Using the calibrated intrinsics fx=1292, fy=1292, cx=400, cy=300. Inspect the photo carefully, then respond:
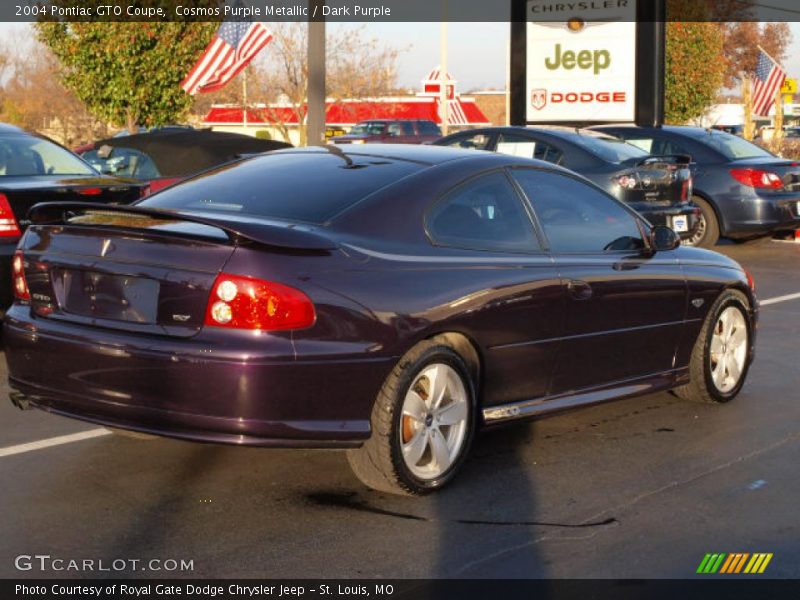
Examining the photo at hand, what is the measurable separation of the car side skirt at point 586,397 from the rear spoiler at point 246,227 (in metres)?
1.24

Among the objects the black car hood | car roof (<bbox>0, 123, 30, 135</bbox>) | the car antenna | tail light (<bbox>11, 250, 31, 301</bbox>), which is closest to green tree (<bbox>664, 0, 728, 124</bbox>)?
car roof (<bbox>0, 123, 30, 135</bbox>)

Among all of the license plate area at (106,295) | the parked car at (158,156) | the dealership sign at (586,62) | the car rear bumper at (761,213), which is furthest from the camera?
the dealership sign at (586,62)

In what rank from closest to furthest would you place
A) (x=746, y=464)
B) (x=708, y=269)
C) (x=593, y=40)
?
(x=746, y=464) → (x=708, y=269) → (x=593, y=40)

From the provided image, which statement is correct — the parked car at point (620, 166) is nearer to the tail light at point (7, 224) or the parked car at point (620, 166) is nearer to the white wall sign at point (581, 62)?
the white wall sign at point (581, 62)

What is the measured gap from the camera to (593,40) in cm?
2172

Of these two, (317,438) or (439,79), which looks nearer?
(317,438)

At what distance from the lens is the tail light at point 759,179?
1605cm

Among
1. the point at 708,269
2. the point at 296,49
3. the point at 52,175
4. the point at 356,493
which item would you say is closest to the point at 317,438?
the point at 356,493

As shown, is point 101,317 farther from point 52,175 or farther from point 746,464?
point 52,175

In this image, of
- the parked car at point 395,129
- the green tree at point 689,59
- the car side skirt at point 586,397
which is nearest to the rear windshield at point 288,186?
the car side skirt at point 586,397

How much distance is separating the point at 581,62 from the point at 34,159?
13711mm

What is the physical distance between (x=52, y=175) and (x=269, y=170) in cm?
397

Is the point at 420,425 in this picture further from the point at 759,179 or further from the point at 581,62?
the point at 581,62

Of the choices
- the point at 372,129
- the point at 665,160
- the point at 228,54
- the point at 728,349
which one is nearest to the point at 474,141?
the point at 665,160
